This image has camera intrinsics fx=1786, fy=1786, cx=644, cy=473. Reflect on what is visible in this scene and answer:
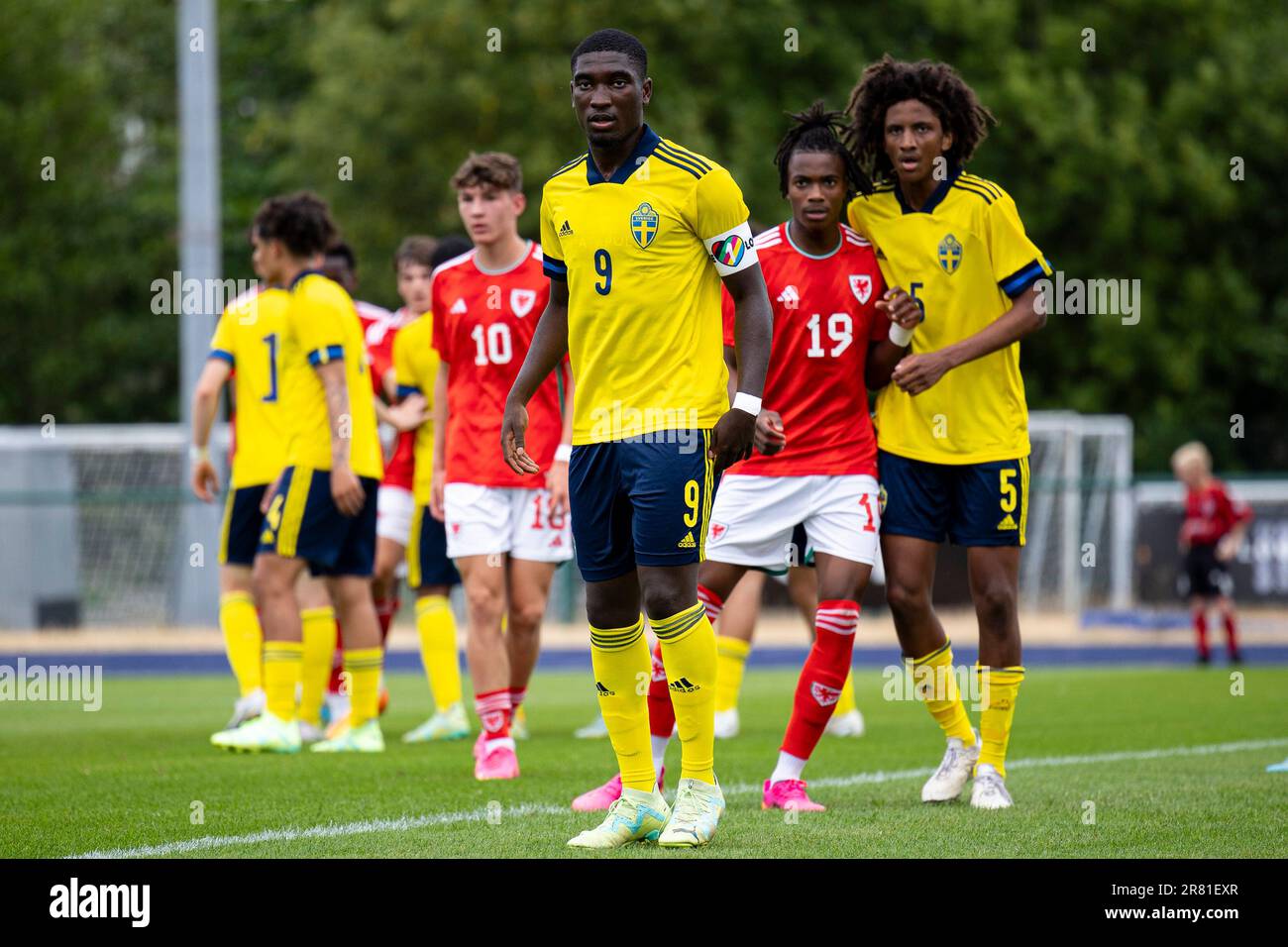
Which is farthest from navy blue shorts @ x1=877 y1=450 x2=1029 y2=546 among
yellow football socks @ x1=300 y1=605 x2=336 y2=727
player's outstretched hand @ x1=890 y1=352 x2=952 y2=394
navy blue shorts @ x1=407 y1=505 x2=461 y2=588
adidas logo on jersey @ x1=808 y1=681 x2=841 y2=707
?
yellow football socks @ x1=300 y1=605 x2=336 y2=727

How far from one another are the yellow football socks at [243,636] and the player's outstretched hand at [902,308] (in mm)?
4547

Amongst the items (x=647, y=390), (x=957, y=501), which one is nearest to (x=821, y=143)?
(x=957, y=501)

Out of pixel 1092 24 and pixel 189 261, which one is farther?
pixel 1092 24

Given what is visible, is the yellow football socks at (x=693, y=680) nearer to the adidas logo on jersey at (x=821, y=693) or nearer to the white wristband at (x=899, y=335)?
the adidas logo on jersey at (x=821, y=693)

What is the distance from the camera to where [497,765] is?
25.6 ft

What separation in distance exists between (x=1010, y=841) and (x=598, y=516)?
5.48ft

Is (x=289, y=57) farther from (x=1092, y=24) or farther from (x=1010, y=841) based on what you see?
(x=1010, y=841)

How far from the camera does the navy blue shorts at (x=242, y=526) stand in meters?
9.49

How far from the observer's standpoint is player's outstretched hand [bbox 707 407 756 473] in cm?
554

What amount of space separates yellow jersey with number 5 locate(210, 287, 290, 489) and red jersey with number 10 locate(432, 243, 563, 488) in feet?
3.76

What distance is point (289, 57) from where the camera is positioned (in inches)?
1502
